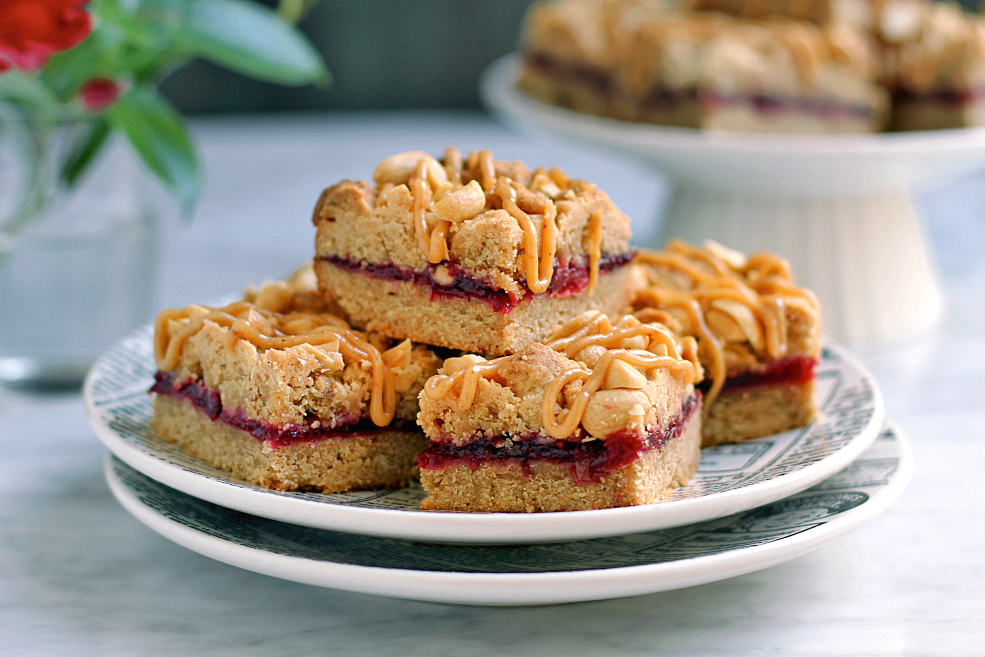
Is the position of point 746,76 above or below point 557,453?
above

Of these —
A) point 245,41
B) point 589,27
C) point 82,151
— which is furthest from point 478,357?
point 589,27

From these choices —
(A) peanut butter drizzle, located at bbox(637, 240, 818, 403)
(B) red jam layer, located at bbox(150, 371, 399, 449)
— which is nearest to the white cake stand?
(A) peanut butter drizzle, located at bbox(637, 240, 818, 403)

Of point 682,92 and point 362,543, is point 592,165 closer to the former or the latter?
point 682,92

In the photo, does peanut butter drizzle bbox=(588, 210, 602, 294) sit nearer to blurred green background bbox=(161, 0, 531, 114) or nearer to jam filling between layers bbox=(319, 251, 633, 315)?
jam filling between layers bbox=(319, 251, 633, 315)

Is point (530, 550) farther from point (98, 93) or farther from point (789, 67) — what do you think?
point (789, 67)

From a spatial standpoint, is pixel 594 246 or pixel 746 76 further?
pixel 746 76
